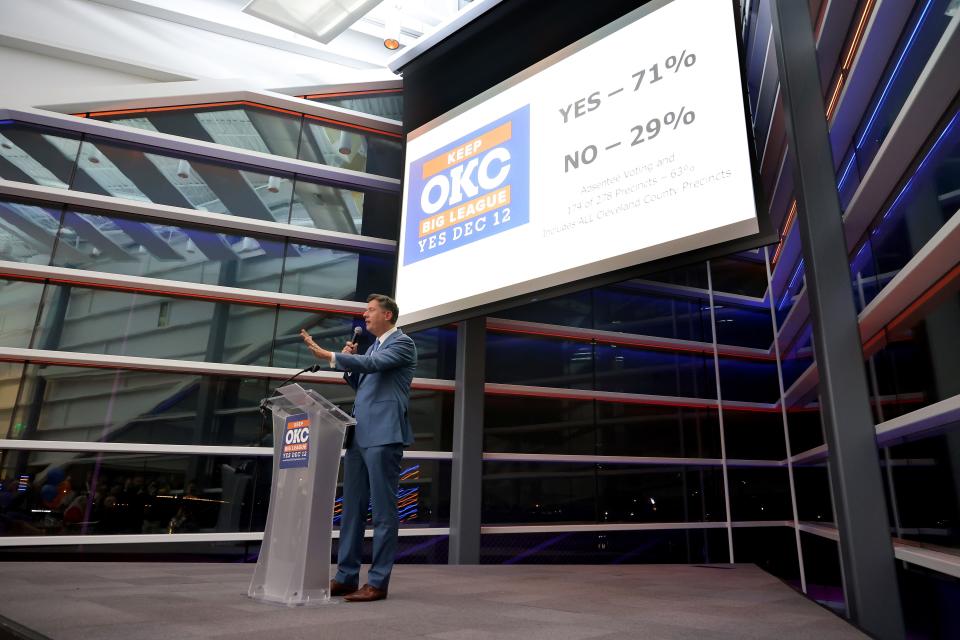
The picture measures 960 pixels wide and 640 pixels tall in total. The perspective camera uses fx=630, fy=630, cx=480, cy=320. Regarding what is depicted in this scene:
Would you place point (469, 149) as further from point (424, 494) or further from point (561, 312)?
point (424, 494)

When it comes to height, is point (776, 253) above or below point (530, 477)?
above

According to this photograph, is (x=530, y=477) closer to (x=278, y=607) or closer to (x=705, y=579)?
(x=705, y=579)

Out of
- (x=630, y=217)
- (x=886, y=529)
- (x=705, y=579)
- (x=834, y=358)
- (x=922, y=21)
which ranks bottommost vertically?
(x=705, y=579)

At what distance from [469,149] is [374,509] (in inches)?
110

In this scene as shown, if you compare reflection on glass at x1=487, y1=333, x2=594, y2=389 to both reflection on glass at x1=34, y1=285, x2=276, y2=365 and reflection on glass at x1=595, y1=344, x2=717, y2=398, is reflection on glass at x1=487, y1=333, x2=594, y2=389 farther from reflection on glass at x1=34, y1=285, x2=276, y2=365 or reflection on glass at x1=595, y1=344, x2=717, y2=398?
reflection on glass at x1=34, y1=285, x2=276, y2=365

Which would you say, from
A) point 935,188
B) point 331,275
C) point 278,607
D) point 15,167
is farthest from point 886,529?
point 15,167

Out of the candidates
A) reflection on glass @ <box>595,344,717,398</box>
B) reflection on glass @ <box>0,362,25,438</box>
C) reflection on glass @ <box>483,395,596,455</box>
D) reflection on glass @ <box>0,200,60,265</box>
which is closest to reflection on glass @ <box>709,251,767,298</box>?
reflection on glass @ <box>595,344,717,398</box>

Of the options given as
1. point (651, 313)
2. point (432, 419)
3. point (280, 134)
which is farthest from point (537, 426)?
point (280, 134)

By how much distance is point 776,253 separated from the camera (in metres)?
5.20

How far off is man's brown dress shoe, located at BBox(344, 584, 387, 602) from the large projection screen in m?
1.90

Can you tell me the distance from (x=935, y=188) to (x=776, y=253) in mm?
3023

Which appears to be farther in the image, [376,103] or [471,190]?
[376,103]

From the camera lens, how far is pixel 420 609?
2.41m

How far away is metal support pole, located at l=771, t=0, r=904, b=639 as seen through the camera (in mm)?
2377
